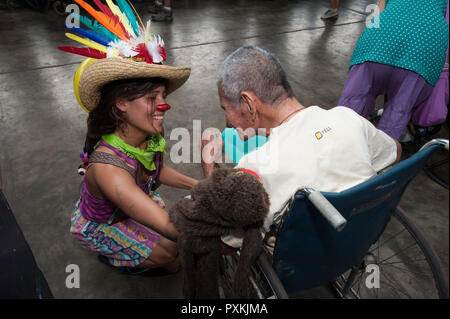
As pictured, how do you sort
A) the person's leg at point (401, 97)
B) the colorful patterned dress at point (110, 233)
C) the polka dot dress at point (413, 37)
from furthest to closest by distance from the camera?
the person's leg at point (401, 97)
the polka dot dress at point (413, 37)
the colorful patterned dress at point (110, 233)

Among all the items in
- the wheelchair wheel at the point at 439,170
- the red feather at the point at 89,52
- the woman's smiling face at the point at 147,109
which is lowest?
the wheelchair wheel at the point at 439,170

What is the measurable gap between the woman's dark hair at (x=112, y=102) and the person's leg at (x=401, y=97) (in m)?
1.45

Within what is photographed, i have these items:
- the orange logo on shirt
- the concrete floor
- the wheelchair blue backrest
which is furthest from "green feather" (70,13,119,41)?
the concrete floor

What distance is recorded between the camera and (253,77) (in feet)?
3.90

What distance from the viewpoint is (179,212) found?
1.02m

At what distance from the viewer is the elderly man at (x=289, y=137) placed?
1.00m

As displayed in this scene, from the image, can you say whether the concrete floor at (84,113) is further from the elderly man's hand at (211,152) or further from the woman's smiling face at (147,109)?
the woman's smiling face at (147,109)

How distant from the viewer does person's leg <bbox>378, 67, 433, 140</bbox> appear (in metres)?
1.87

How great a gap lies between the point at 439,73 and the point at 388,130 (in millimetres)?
439

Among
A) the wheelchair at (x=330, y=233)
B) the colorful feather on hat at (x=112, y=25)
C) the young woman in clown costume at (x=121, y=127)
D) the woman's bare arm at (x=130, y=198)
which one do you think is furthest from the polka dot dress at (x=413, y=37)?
the woman's bare arm at (x=130, y=198)

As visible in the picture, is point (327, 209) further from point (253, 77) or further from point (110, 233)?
point (110, 233)

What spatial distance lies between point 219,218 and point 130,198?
0.47 m

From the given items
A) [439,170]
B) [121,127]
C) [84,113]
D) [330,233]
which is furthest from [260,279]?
[84,113]
